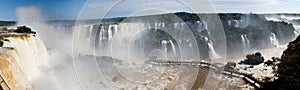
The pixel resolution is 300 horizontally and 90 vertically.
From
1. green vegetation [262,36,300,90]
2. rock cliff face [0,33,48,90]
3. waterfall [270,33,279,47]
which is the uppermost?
rock cliff face [0,33,48,90]

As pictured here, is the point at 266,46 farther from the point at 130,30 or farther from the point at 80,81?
the point at 80,81

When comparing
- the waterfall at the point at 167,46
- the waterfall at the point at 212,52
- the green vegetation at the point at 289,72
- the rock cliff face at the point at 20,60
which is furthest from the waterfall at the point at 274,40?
the rock cliff face at the point at 20,60

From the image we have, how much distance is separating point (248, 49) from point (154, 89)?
131 ft

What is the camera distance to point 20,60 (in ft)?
56.1

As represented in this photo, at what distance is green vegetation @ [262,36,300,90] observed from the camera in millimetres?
17594

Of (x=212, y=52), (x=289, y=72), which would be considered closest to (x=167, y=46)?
(x=212, y=52)

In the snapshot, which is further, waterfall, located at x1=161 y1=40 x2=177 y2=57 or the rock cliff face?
waterfall, located at x1=161 y1=40 x2=177 y2=57

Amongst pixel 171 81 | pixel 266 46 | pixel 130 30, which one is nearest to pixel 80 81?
pixel 171 81

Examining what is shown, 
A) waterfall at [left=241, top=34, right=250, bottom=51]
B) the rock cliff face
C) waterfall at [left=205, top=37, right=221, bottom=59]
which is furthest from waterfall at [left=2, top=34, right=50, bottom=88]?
waterfall at [left=241, top=34, right=250, bottom=51]

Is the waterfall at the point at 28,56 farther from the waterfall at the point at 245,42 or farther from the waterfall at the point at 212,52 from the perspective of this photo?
the waterfall at the point at 245,42

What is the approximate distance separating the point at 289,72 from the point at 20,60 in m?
15.3

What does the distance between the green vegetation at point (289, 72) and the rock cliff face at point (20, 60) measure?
1399 centimetres

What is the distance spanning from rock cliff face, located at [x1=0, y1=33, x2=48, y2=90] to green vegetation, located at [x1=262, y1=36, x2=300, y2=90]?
45.9 ft

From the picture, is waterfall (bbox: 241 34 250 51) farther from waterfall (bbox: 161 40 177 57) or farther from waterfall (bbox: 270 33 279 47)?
waterfall (bbox: 161 40 177 57)
